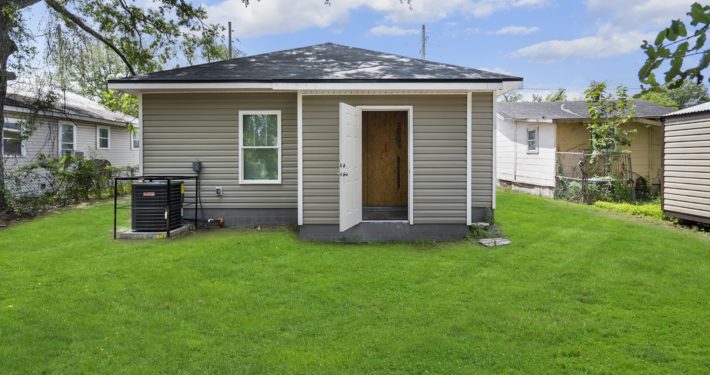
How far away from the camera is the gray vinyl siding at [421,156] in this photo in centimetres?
791

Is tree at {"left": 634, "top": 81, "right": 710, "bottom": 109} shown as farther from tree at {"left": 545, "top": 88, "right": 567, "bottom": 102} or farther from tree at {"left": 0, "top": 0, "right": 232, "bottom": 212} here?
tree at {"left": 0, "top": 0, "right": 232, "bottom": 212}

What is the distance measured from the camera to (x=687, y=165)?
944 cm

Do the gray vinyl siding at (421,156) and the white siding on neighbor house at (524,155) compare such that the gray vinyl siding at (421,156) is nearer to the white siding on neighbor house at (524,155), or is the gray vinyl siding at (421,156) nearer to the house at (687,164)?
the house at (687,164)

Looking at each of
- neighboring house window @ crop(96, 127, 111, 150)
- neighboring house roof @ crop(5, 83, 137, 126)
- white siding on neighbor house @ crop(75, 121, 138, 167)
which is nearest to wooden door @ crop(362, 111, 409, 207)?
neighboring house roof @ crop(5, 83, 137, 126)

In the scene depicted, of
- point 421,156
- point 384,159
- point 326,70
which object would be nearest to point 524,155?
point 384,159

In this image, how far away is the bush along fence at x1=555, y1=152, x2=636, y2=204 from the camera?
A: 516 inches

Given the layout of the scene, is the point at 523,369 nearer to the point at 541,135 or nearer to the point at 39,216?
the point at 39,216

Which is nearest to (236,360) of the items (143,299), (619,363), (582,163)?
(143,299)

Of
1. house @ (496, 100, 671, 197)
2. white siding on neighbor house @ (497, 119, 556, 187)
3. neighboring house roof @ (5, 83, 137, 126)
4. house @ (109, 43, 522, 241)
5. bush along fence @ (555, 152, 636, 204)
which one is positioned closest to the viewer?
house @ (109, 43, 522, 241)

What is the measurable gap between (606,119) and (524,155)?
2.93 meters

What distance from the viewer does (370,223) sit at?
8.05m

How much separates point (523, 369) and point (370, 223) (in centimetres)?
471

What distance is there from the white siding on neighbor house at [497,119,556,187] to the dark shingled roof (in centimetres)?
727

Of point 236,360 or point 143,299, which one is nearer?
point 236,360
